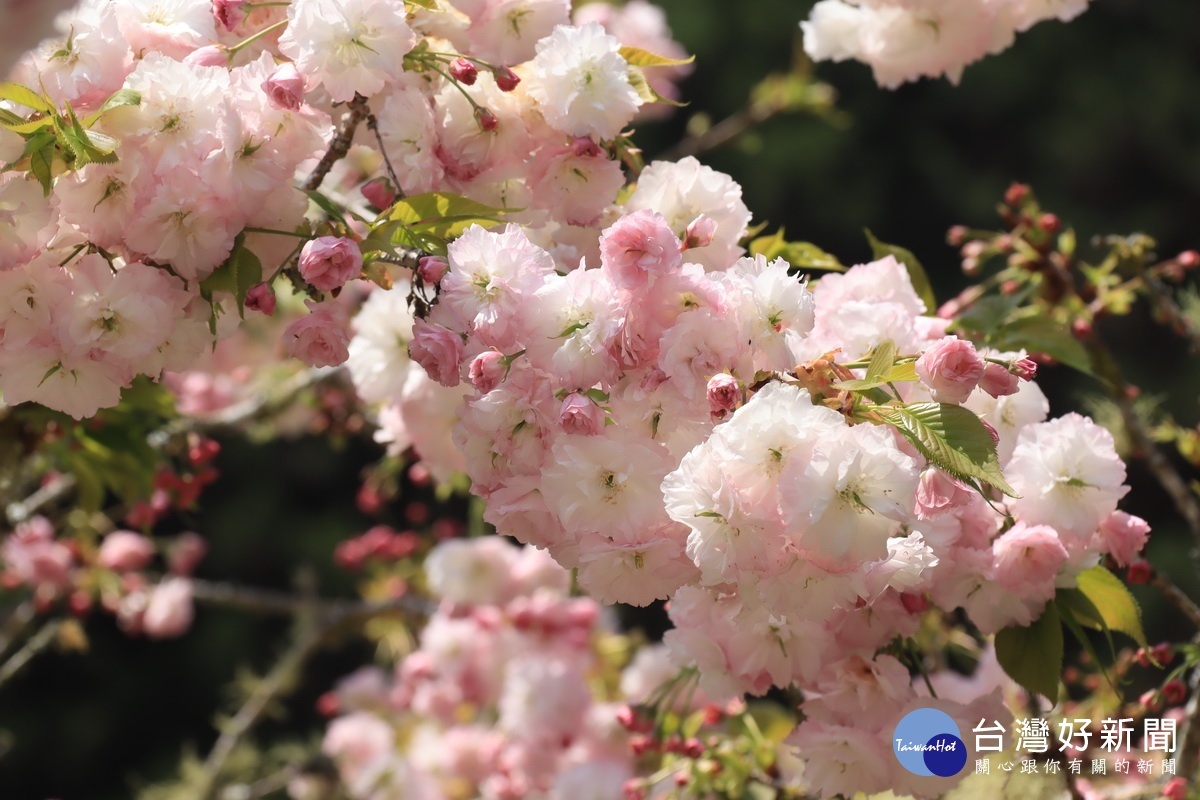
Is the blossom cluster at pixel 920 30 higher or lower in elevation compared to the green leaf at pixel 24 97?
lower

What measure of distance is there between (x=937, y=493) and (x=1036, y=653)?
0.17 metres

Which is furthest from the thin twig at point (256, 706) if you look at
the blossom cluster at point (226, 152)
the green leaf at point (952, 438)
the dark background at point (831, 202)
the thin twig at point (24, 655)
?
the dark background at point (831, 202)

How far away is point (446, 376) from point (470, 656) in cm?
100

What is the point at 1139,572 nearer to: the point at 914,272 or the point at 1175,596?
the point at 1175,596

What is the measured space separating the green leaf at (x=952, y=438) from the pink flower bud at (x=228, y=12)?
45 cm

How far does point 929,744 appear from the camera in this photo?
27.0 inches

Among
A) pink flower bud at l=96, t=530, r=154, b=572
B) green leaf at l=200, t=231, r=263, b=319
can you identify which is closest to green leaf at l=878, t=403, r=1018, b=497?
green leaf at l=200, t=231, r=263, b=319

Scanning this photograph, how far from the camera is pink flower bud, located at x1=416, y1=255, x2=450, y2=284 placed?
0.62 metres

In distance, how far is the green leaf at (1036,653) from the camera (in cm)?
66

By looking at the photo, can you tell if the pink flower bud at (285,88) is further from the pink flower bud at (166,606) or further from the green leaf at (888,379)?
the pink flower bud at (166,606)

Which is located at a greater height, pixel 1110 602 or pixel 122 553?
pixel 1110 602

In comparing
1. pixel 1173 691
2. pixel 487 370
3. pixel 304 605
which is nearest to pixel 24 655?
pixel 304 605

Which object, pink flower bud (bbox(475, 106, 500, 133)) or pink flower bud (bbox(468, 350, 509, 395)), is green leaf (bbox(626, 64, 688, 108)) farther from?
pink flower bud (bbox(468, 350, 509, 395))

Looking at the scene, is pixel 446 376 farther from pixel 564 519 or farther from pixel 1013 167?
pixel 1013 167
